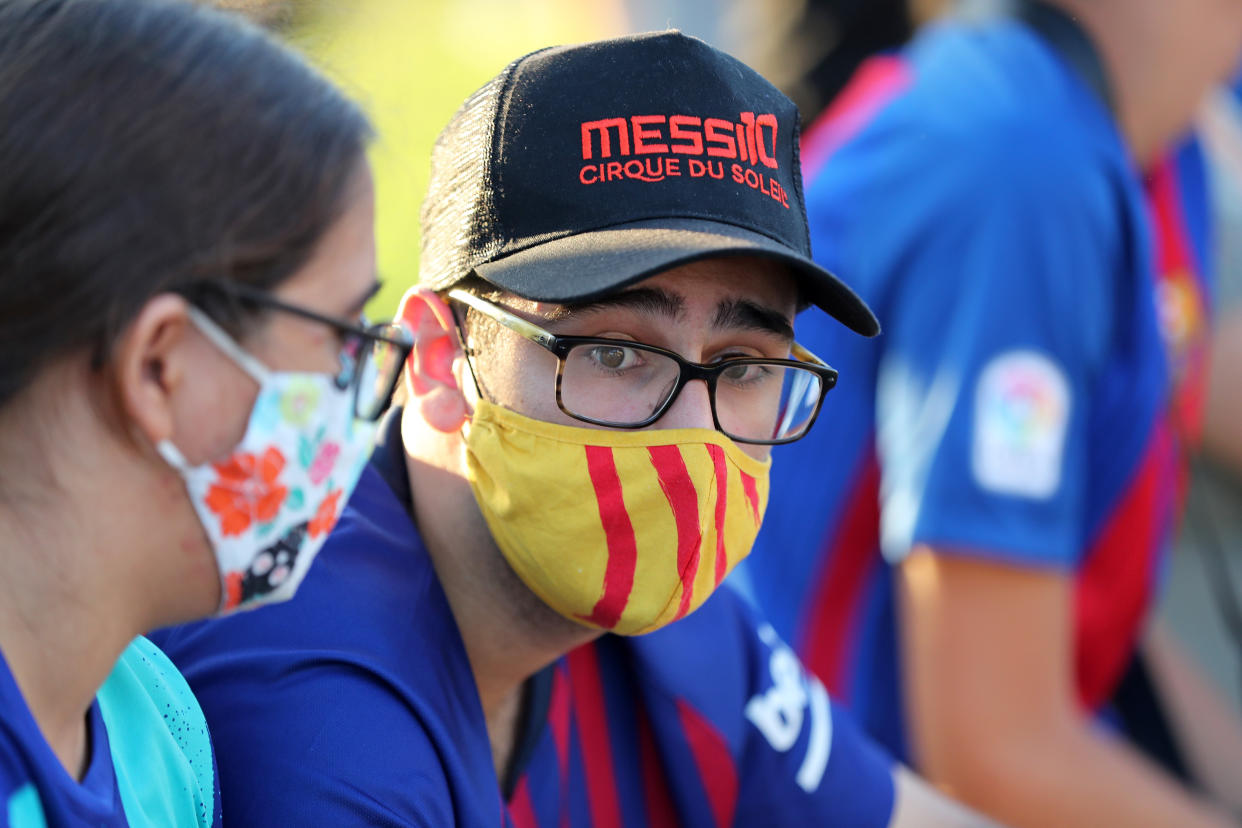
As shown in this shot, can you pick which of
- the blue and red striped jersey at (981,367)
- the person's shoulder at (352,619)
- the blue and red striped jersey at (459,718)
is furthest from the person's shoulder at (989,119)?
the person's shoulder at (352,619)

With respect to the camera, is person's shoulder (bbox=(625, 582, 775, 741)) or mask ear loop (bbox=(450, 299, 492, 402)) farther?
person's shoulder (bbox=(625, 582, 775, 741))

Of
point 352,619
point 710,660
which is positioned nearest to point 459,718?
point 352,619

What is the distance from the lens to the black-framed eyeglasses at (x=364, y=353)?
1.27 metres

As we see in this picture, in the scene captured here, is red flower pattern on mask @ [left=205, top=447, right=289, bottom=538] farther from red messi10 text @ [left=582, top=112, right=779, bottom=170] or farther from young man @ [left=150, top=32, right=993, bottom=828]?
red messi10 text @ [left=582, top=112, right=779, bottom=170]

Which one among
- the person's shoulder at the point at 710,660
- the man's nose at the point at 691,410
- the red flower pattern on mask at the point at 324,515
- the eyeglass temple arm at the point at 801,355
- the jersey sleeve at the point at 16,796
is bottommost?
the person's shoulder at the point at 710,660

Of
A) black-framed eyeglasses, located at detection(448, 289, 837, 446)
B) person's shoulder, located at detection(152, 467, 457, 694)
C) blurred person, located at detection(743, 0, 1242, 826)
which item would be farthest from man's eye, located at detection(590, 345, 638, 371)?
blurred person, located at detection(743, 0, 1242, 826)

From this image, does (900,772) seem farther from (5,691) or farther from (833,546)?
(5,691)

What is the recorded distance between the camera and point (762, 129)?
69.6 inches

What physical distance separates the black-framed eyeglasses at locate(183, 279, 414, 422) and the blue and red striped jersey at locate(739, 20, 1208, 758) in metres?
1.38

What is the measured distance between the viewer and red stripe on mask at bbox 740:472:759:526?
69.9 inches

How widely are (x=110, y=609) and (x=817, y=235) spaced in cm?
187

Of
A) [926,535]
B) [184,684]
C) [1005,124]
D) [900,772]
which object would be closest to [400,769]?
[184,684]

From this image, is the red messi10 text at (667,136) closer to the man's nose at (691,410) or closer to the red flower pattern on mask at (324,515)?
the man's nose at (691,410)

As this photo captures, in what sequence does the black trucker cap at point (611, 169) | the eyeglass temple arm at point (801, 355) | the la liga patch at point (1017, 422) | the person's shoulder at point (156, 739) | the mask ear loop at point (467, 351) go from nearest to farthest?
the person's shoulder at point (156, 739) < the black trucker cap at point (611, 169) < the mask ear loop at point (467, 351) < the eyeglass temple arm at point (801, 355) < the la liga patch at point (1017, 422)
